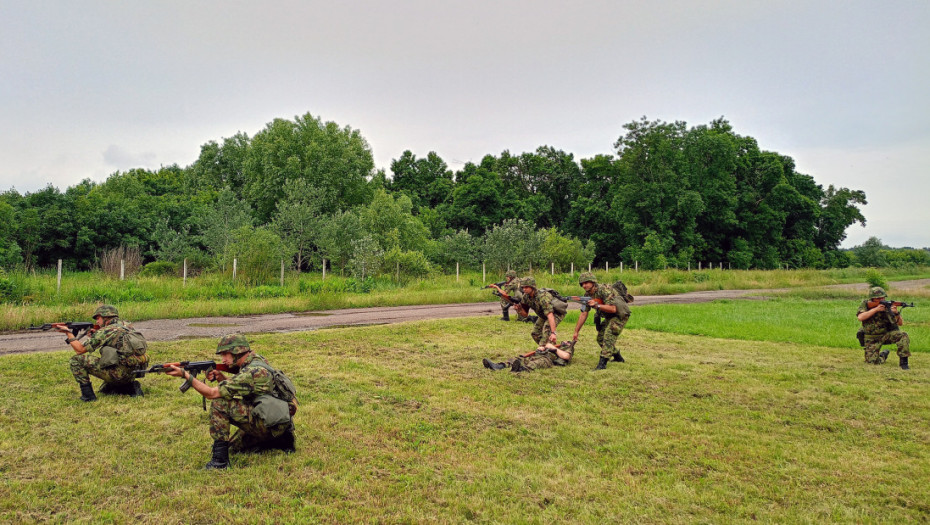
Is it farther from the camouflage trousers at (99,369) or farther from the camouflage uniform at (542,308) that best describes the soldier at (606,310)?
the camouflage trousers at (99,369)

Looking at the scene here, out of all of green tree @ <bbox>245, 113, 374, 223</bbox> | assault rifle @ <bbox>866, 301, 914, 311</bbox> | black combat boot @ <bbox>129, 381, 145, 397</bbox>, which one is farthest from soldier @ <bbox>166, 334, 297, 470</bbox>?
green tree @ <bbox>245, 113, 374, 223</bbox>

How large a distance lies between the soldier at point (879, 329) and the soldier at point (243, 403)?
34.1 ft

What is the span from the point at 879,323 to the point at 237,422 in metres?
11.4

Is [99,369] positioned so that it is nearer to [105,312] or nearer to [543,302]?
[105,312]

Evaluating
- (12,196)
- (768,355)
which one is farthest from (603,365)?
(12,196)

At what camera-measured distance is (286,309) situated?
2048 centimetres

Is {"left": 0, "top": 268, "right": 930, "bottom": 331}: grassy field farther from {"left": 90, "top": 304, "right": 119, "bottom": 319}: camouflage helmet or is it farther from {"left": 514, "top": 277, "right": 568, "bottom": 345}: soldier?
{"left": 514, "top": 277, "right": 568, "bottom": 345}: soldier

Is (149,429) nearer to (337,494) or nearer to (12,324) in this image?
(337,494)

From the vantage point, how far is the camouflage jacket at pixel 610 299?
407 inches

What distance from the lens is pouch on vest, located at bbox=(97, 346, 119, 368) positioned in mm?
7262

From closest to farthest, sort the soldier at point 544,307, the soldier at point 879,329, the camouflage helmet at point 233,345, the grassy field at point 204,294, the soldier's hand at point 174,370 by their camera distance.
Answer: the soldier's hand at point 174,370
the camouflage helmet at point 233,345
the soldier at point 879,329
the soldier at point 544,307
the grassy field at point 204,294

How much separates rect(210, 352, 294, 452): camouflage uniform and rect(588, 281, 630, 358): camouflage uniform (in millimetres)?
6482

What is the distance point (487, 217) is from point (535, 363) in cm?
5649

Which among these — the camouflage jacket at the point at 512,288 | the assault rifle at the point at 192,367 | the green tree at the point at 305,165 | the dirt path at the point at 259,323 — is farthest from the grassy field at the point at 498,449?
the green tree at the point at 305,165
